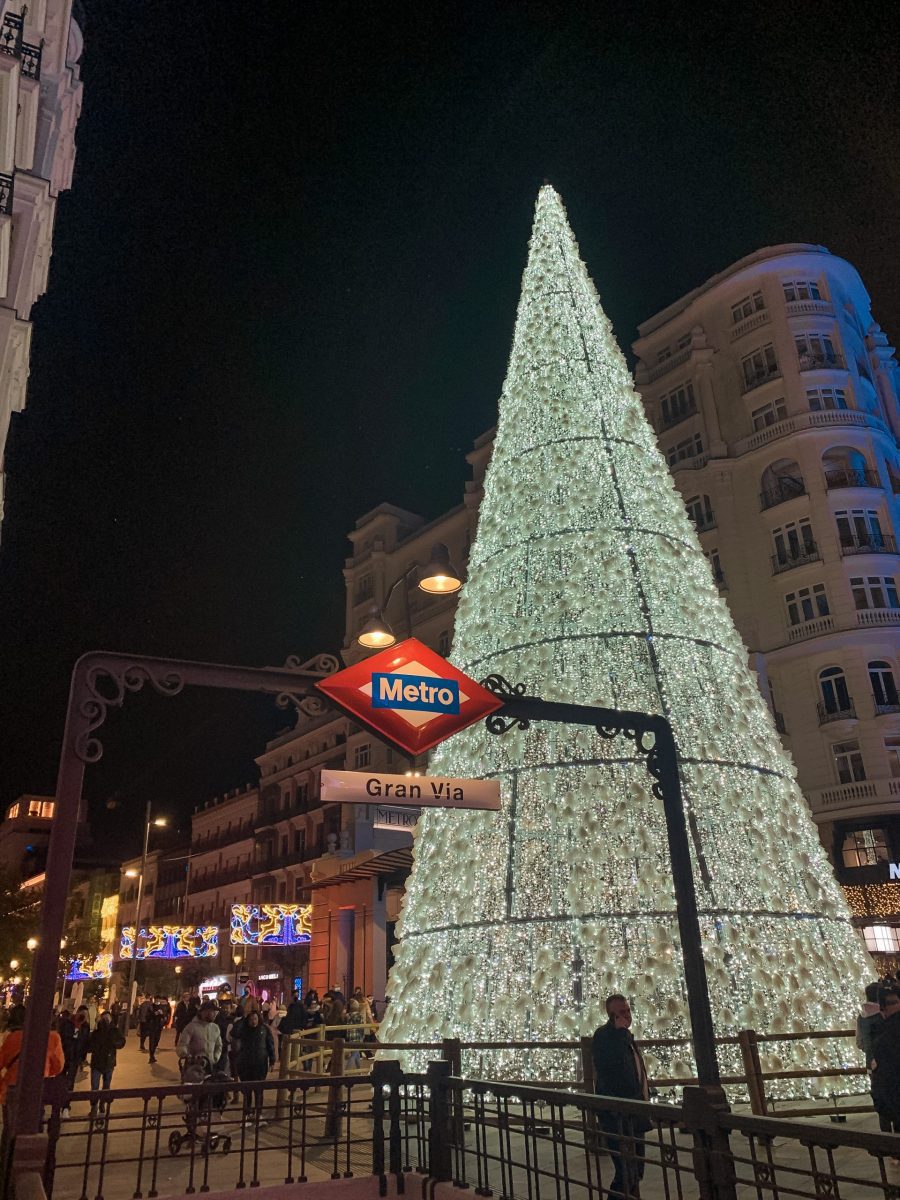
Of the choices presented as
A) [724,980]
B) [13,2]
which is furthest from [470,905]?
[13,2]

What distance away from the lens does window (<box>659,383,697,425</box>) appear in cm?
3356

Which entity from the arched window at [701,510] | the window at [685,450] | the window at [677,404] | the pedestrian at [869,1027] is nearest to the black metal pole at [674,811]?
the pedestrian at [869,1027]

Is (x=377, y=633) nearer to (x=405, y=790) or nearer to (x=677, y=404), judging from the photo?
(x=405, y=790)

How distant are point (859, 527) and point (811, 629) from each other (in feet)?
12.9

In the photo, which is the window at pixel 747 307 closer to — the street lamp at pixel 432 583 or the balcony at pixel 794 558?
the balcony at pixel 794 558

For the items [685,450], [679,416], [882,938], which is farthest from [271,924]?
[679,416]

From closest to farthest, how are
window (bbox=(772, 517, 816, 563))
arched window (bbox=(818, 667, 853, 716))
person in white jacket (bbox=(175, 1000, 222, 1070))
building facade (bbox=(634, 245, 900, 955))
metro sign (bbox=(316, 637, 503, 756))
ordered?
metro sign (bbox=(316, 637, 503, 756)), person in white jacket (bbox=(175, 1000, 222, 1070)), building facade (bbox=(634, 245, 900, 955)), arched window (bbox=(818, 667, 853, 716)), window (bbox=(772, 517, 816, 563))

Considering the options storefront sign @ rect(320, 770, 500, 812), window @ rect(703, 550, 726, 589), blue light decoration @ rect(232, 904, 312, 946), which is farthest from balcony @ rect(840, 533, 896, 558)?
storefront sign @ rect(320, 770, 500, 812)

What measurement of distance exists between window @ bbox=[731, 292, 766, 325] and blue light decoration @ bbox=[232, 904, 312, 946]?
2748 centimetres

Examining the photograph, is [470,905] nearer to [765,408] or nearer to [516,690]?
[516,690]

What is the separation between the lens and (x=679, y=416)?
111 ft

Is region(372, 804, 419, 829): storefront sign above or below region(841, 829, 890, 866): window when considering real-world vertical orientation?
above

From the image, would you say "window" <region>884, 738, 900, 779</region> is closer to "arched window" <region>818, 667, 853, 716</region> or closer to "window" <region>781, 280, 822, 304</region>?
"arched window" <region>818, 667, 853, 716</region>

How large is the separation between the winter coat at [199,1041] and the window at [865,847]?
19.7 metres
